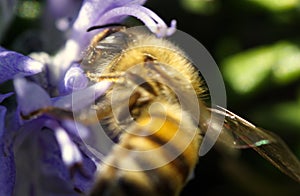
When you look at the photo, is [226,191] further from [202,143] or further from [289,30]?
[202,143]

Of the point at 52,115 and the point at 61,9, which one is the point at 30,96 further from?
the point at 61,9

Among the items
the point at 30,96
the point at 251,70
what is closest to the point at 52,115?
the point at 30,96

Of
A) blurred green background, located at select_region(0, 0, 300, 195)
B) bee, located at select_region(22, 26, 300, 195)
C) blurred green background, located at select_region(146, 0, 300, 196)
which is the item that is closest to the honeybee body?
bee, located at select_region(22, 26, 300, 195)

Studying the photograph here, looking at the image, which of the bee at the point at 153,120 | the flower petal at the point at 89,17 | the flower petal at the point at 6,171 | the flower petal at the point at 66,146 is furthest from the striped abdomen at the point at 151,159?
the flower petal at the point at 89,17

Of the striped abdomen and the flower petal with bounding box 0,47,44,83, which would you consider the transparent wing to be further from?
the flower petal with bounding box 0,47,44,83

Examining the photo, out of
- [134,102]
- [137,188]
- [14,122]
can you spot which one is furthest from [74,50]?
[137,188]
